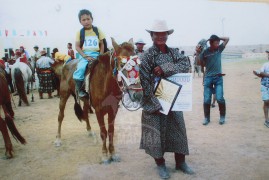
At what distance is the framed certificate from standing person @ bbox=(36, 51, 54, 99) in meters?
10.3

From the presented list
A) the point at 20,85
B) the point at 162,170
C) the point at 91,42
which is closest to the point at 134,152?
the point at 162,170

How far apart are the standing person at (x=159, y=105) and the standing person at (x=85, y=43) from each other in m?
1.62

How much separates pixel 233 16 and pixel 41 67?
10.3m

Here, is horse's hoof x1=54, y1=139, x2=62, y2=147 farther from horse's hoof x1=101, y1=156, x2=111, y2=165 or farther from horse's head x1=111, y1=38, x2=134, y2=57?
Result: horse's head x1=111, y1=38, x2=134, y2=57

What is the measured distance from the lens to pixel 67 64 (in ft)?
21.3

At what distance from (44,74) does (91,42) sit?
28.4 feet

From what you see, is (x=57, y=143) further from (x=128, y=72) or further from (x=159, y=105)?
(x=159, y=105)

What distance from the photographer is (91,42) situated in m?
5.37

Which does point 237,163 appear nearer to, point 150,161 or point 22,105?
point 150,161

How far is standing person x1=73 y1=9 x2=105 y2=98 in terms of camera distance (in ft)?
17.2

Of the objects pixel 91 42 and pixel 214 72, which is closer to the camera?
pixel 91 42

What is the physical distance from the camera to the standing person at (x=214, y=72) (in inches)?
268

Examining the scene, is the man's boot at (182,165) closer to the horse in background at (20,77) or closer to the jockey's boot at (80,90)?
the jockey's boot at (80,90)

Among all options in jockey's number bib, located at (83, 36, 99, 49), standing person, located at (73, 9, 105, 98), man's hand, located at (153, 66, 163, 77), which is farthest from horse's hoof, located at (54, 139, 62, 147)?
man's hand, located at (153, 66, 163, 77)
